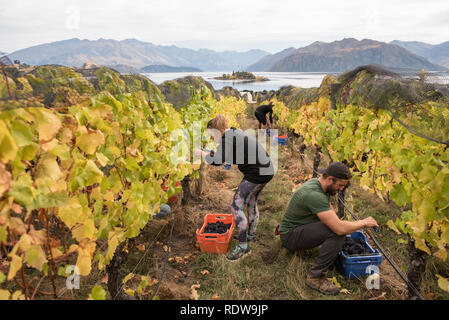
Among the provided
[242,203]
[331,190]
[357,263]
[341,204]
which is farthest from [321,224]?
[341,204]

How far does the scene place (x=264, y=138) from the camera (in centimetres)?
1220

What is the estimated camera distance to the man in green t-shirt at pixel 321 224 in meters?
2.80

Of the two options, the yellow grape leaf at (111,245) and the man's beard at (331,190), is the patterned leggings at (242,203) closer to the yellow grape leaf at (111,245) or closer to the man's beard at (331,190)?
the man's beard at (331,190)

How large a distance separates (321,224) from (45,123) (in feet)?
8.96

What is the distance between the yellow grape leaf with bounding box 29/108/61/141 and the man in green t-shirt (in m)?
2.44

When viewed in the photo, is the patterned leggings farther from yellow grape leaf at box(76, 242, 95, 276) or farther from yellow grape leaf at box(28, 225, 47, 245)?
yellow grape leaf at box(28, 225, 47, 245)

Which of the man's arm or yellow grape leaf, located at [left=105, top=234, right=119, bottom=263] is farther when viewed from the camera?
the man's arm

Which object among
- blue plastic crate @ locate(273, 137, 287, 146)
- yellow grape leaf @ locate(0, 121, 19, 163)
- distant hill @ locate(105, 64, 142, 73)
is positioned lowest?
blue plastic crate @ locate(273, 137, 287, 146)

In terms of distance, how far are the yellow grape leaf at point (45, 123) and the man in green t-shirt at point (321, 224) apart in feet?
8.00

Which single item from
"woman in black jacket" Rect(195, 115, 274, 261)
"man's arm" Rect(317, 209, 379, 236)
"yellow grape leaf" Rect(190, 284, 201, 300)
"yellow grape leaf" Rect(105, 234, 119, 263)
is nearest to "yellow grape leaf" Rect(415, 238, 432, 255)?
"man's arm" Rect(317, 209, 379, 236)

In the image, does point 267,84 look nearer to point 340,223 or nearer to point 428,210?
point 340,223

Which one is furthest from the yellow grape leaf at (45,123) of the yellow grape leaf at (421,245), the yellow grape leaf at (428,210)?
the yellow grape leaf at (421,245)

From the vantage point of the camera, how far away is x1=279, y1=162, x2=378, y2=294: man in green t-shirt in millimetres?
2805

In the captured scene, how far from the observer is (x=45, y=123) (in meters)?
1.15
